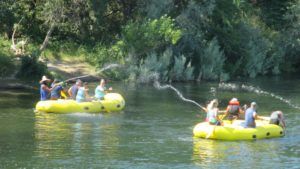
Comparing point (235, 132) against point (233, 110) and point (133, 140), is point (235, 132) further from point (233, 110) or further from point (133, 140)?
point (133, 140)

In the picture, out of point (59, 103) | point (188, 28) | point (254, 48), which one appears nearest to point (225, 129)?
point (59, 103)

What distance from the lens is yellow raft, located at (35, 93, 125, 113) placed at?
106ft

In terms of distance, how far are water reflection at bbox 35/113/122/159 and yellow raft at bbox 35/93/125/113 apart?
405 mm

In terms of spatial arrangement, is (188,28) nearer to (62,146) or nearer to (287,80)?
(287,80)

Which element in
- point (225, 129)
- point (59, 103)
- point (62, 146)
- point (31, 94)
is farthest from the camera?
point (31, 94)

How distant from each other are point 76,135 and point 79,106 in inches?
232

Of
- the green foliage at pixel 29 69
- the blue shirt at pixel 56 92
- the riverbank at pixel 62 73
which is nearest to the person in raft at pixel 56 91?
the blue shirt at pixel 56 92

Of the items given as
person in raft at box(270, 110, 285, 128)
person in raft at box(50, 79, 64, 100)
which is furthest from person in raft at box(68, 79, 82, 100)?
person in raft at box(270, 110, 285, 128)

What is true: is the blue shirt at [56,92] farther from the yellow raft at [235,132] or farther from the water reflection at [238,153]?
the water reflection at [238,153]

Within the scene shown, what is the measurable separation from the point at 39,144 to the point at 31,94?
46.7 feet

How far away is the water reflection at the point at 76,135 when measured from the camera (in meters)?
23.8

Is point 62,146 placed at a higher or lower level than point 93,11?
lower

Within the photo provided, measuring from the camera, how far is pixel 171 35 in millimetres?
48281

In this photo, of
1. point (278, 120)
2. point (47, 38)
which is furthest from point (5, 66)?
point (278, 120)
